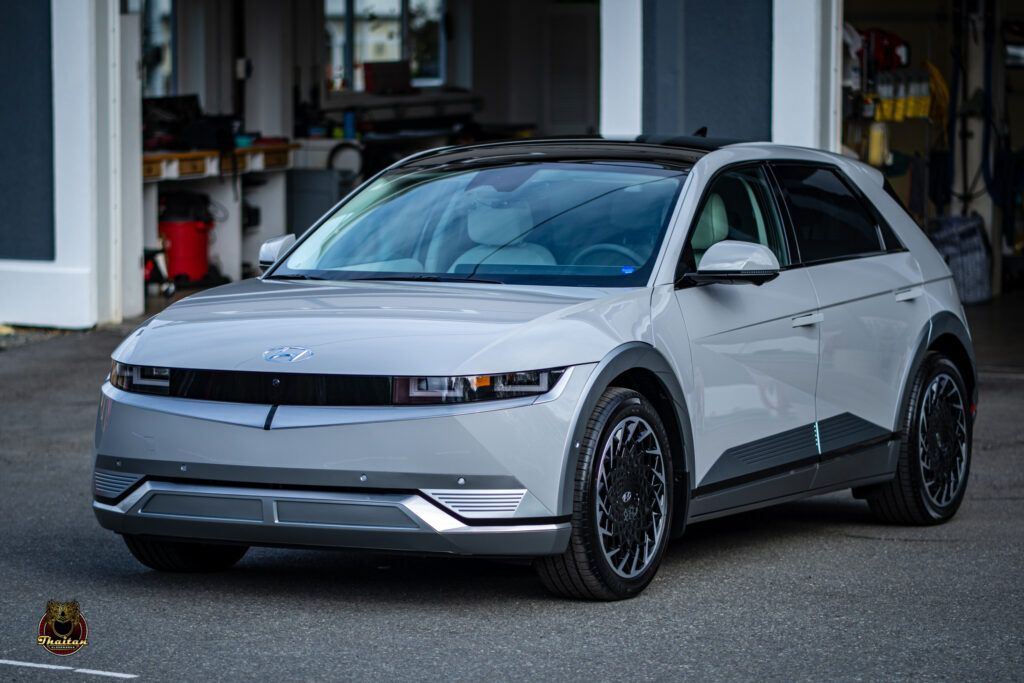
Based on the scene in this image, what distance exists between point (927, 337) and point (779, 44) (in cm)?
562

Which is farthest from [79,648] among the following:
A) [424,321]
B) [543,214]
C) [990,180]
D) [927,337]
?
[990,180]

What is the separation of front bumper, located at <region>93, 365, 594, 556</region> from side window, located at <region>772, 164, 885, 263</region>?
1.84m

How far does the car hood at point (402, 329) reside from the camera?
5.38 meters

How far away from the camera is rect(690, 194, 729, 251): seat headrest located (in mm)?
6500

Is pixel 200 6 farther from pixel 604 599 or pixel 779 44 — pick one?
pixel 604 599

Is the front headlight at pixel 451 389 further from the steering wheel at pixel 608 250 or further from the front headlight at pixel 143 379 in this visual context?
the steering wheel at pixel 608 250

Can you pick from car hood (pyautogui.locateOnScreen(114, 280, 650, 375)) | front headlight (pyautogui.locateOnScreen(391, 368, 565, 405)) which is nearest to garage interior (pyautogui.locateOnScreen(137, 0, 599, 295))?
car hood (pyautogui.locateOnScreen(114, 280, 650, 375))

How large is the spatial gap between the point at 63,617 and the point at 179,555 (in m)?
0.73

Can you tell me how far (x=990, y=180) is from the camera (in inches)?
714

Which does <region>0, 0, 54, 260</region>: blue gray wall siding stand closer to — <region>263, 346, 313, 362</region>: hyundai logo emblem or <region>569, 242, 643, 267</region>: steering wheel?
<region>569, 242, 643, 267</region>: steering wheel

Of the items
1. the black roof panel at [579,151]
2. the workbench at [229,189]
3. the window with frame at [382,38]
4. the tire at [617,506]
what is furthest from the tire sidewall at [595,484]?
the window with frame at [382,38]

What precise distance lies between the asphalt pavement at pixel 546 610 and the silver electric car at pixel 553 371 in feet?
0.74

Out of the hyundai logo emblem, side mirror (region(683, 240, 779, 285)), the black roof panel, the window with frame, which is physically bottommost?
the hyundai logo emblem

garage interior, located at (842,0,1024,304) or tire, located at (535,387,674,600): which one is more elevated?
garage interior, located at (842,0,1024,304)
